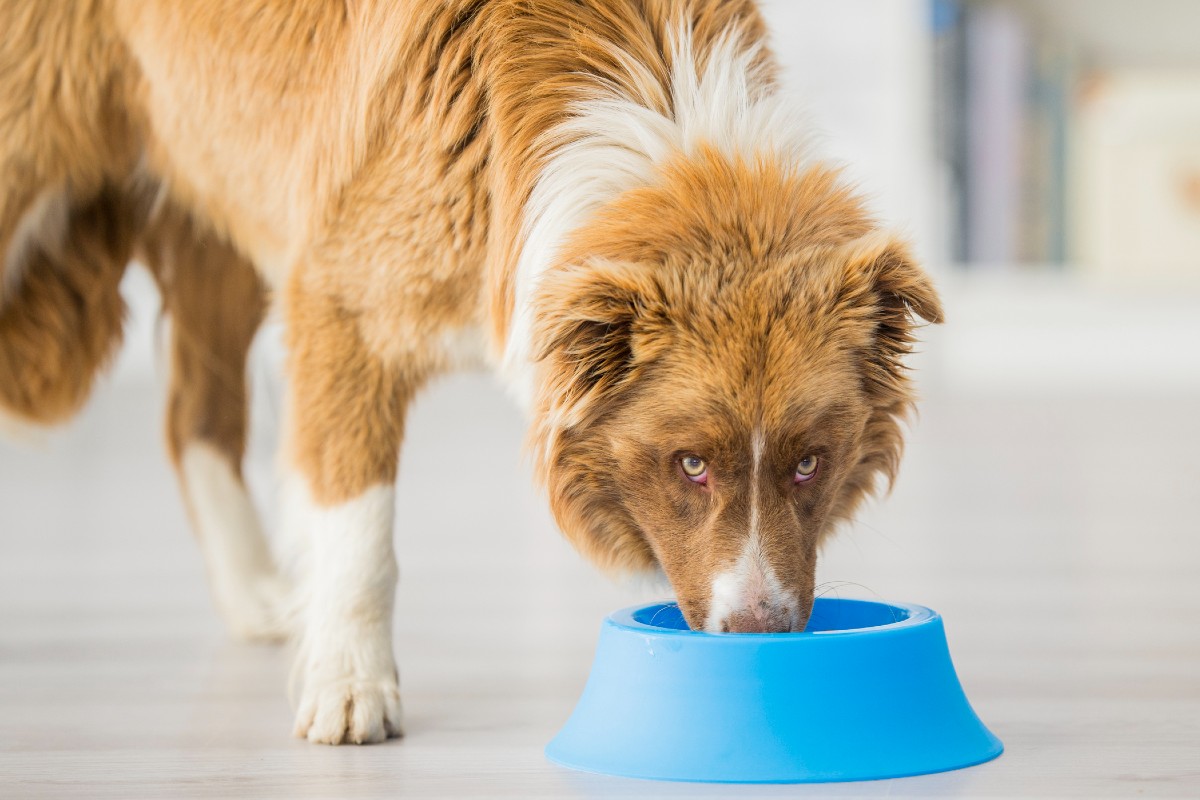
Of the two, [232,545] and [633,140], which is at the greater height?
[633,140]

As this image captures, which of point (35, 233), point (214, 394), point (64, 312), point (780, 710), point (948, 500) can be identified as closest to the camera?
point (780, 710)

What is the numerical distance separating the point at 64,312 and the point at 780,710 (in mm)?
1892

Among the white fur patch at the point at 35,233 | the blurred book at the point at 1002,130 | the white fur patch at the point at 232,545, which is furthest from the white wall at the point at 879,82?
the white fur patch at the point at 35,233

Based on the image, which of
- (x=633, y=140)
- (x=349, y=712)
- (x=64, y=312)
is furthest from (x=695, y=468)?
(x=64, y=312)

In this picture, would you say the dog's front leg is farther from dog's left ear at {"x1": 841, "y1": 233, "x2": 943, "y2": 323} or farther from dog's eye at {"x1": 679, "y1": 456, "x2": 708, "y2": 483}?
dog's left ear at {"x1": 841, "y1": 233, "x2": 943, "y2": 323}

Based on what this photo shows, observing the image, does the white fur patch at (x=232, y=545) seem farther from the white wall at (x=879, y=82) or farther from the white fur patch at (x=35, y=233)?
the white wall at (x=879, y=82)

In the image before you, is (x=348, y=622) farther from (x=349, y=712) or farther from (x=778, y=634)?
(x=778, y=634)

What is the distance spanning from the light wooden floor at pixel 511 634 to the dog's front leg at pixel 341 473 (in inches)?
6.7

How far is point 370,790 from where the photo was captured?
1859 millimetres

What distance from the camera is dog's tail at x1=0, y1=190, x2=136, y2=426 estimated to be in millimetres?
2975

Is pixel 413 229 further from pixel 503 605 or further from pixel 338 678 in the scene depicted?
pixel 503 605

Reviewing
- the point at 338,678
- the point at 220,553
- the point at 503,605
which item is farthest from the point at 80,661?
the point at 503,605

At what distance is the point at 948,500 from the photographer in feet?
16.1

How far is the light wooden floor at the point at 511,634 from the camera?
194cm
